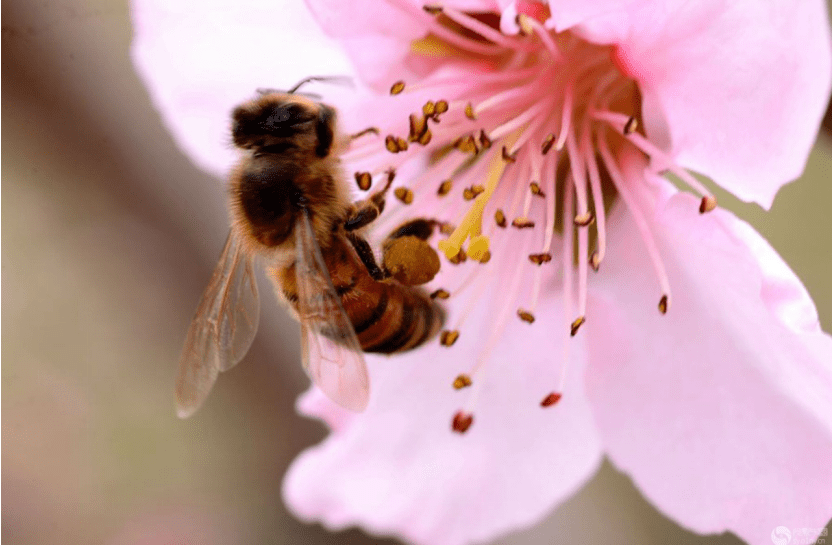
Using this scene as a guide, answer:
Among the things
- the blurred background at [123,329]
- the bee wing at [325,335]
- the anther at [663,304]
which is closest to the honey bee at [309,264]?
the bee wing at [325,335]

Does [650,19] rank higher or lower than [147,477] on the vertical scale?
higher

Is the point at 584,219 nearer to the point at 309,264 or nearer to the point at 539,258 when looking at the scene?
the point at 539,258

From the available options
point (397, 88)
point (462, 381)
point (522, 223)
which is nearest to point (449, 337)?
point (462, 381)

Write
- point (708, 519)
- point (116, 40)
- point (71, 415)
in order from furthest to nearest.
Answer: point (71, 415) < point (116, 40) < point (708, 519)

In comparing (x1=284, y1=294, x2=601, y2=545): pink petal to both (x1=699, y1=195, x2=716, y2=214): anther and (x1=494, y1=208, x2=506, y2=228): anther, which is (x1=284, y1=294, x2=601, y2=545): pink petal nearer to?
(x1=494, y1=208, x2=506, y2=228): anther

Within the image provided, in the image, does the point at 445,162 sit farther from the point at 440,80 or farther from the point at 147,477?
the point at 147,477

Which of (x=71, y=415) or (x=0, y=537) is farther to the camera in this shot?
(x=71, y=415)

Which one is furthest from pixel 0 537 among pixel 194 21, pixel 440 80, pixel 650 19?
pixel 650 19

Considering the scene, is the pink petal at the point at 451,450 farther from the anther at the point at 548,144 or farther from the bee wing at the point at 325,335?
the bee wing at the point at 325,335
